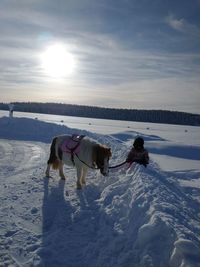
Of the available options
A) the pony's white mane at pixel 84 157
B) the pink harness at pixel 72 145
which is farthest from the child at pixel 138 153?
the pink harness at pixel 72 145

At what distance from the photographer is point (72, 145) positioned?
9.38 m

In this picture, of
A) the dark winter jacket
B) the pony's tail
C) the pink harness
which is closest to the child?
the dark winter jacket

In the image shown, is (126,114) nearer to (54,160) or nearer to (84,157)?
(54,160)

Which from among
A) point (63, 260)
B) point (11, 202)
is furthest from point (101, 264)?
point (11, 202)

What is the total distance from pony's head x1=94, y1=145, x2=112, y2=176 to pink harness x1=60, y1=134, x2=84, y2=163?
2.09ft

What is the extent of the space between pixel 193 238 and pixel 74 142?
5185 millimetres

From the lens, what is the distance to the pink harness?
9.23 m

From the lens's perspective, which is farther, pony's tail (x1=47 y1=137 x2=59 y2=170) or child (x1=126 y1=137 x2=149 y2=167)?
child (x1=126 y1=137 x2=149 y2=167)

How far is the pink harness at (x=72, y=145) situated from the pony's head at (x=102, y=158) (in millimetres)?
636

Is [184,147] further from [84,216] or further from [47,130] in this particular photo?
[84,216]

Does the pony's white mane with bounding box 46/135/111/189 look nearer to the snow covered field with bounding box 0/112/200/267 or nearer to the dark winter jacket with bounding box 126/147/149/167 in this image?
the snow covered field with bounding box 0/112/200/267

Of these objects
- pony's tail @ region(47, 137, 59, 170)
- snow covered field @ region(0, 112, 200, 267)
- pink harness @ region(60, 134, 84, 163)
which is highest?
pink harness @ region(60, 134, 84, 163)

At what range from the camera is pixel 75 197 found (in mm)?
7992

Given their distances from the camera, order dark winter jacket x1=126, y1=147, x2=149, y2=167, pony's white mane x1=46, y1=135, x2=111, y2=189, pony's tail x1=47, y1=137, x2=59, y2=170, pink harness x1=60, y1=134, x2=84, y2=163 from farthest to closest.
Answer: dark winter jacket x1=126, y1=147, x2=149, y2=167 → pony's tail x1=47, y1=137, x2=59, y2=170 → pink harness x1=60, y1=134, x2=84, y2=163 → pony's white mane x1=46, y1=135, x2=111, y2=189
